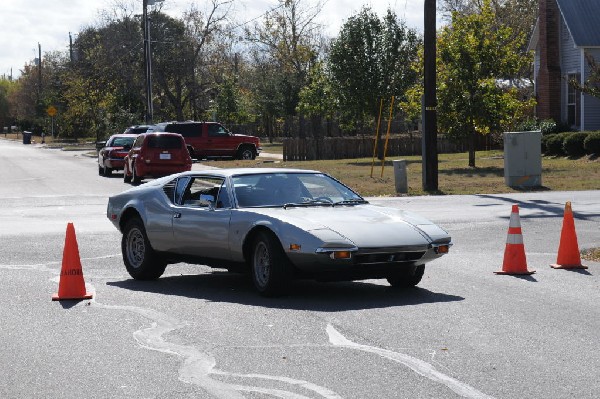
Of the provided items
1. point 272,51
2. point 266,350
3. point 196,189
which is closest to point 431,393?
point 266,350

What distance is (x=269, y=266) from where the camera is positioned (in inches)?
428

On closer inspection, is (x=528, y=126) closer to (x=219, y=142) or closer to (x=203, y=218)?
(x=219, y=142)

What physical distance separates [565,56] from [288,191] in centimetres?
3957

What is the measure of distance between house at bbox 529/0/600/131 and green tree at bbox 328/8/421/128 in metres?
6.21

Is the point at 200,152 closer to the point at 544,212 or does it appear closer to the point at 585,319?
the point at 544,212

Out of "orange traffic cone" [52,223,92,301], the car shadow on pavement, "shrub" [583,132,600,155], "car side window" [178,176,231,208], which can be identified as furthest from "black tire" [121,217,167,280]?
"shrub" [583,132,600,155]

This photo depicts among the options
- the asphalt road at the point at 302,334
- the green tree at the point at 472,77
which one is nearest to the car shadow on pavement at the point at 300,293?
the asphalt road at the point at 302,334

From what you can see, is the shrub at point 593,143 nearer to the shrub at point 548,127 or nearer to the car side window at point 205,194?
the shrub at point 548,127

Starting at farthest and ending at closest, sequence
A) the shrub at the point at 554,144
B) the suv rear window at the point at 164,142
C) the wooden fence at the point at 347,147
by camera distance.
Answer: the wooden fence at the point at 347,147 < the shrub at the point at 554,144 < the suv rear window at the point at 164,142

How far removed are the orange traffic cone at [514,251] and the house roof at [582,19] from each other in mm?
35200

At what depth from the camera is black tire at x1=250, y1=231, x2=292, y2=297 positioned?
35.5ft

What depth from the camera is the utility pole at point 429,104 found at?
29016 millimetres

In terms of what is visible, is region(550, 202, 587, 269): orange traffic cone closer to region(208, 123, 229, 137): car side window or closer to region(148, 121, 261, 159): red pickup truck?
region(148, 121, 261, 159): red pickup truck

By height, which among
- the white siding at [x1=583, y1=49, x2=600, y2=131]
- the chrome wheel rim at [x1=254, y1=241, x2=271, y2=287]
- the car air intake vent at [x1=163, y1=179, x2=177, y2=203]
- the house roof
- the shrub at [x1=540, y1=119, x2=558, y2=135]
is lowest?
the chrome wheel rim at [x1=254, y1=241, x2=271, y2=287]
